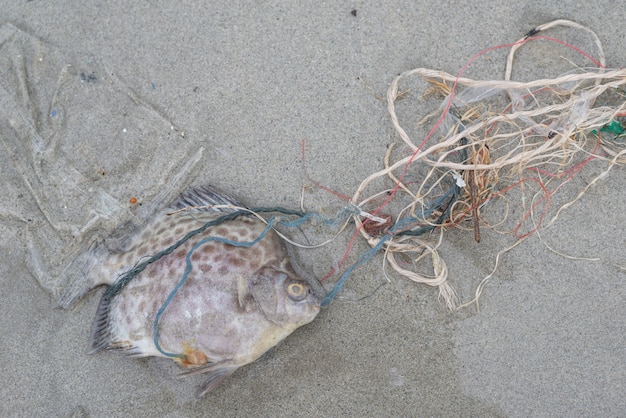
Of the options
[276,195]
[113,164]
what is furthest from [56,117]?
[276,195]

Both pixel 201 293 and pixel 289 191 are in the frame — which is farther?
pixel 289 191

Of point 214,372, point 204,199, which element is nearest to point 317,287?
point 214,372

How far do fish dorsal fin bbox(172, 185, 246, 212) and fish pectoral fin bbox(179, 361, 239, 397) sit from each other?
0.93m

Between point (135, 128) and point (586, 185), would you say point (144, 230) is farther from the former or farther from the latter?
point (586, 185)

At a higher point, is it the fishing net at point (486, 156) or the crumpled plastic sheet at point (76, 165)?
the crumpled plastic sheet at point (76, 165)

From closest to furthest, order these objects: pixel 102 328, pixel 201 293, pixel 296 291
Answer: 1. pixel 296 291
2. pixel 201 293
3. pixel 102 328

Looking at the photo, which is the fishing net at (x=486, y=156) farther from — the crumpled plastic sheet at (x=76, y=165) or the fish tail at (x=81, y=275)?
the fish tail at (x=81, y=275)

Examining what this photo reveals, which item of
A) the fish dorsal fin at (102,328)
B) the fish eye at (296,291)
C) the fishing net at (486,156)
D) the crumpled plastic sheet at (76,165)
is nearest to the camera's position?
the fish eye at (296,291)

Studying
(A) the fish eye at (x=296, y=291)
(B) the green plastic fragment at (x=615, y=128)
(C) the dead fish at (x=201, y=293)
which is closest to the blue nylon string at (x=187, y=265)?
(C) the dead fish at (x=201, y=293)

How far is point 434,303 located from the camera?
10.0 feet

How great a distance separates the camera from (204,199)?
3.15 meters

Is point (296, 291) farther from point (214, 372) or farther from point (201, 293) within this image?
point (214, 372)

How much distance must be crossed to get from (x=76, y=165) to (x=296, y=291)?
166 cm

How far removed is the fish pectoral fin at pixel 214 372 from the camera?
2910 millimetres
